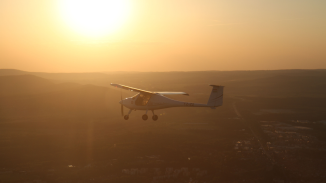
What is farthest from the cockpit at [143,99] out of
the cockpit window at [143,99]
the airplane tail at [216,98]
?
the airplane tail at [216,98]

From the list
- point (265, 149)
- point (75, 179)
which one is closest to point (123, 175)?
point (75, 179)

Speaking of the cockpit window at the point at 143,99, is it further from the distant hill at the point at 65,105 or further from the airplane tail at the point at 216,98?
the distant hill at the point at 65,105

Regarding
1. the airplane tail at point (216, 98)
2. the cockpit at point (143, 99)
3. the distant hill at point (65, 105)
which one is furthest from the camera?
the distant hill at point (65, 105)

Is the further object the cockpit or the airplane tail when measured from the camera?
the cockpit

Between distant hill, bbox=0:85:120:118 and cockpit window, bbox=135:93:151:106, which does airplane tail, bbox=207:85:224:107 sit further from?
distant hill, bbox=0:85:120:118

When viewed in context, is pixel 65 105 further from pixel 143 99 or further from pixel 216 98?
pixel 216 98

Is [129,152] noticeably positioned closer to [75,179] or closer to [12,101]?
[75,179]

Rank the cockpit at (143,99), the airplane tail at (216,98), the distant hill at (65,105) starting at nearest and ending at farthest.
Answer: the airplane tail at (216,98) → the cockpit at (143,99) → the distant hill at (65,105)

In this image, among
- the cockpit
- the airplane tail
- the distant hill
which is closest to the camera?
the airplane tail

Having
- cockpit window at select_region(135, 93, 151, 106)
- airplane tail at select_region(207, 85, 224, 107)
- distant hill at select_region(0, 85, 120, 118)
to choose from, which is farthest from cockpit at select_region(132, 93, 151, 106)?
distant hill at select_region(0, 85, 120, 118)

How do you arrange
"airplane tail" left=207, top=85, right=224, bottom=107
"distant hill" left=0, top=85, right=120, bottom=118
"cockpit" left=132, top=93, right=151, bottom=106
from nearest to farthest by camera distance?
"airplane tail" left=207, top=85, right=224, bottom=107, "cockpit" left=132, top=93, right=151, bottom=106, "distant hill" left=0, top=85, right=120, bottom=118

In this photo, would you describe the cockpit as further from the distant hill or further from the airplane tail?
the distant hill
